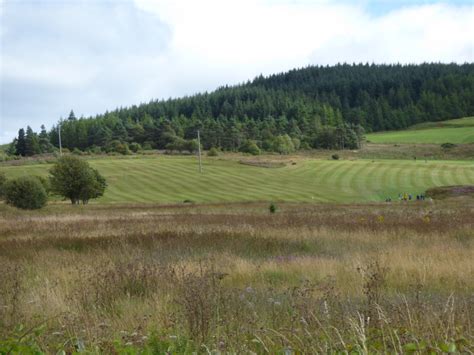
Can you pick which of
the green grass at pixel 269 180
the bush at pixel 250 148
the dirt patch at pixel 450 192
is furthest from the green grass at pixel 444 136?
the dirt patch at pixel 450 192

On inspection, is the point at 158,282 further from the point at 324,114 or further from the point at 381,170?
the point at 324,114

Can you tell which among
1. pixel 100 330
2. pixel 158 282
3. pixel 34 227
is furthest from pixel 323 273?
pixel 34 227

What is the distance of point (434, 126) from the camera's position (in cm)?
15600

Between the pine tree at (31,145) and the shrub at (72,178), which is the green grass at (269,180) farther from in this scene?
the pine tree at (31,145)

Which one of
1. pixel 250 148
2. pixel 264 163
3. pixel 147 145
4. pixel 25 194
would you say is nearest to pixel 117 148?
pixel 147 145

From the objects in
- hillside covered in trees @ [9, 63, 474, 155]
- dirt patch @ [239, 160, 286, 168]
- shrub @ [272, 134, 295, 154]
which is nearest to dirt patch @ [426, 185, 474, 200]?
dirt patch @ [239, 160, 286, 168]

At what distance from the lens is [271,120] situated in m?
139

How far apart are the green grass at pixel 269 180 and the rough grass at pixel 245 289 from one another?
125ft

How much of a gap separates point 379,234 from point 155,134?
126731 millimetres

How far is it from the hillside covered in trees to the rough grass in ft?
320

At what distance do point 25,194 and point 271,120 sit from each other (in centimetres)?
10510

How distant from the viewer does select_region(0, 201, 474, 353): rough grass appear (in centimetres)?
405

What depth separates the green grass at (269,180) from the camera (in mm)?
55219

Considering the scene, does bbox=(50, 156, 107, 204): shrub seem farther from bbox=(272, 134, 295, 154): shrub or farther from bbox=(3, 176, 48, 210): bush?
bbox=(272, 134, 295, 154): shrub
